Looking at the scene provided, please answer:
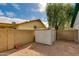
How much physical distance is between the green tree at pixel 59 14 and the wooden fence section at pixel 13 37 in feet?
3.49

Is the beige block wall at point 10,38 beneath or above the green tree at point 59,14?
beneath

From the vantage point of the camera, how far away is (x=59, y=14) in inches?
207

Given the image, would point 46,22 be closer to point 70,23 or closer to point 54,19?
point 54,19

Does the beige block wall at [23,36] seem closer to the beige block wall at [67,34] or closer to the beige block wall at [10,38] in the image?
the beige block wall at [10,38]

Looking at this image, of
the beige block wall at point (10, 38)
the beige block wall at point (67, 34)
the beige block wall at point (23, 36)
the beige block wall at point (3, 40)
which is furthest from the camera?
the beige block wall at point (67, 34)

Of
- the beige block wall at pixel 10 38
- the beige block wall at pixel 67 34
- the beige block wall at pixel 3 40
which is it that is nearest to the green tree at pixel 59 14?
the beige block wall at pixel 67 34

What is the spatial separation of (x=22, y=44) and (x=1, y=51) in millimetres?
922

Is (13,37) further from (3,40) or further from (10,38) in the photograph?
(3,40)

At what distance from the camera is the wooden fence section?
508cm

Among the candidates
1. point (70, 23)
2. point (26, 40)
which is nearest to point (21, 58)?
point (26, 40)

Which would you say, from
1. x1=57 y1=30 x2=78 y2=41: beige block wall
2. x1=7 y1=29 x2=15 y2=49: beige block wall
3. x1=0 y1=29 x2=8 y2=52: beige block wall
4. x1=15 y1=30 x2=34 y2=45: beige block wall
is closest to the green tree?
x1=57 y1=30 x2=78 y2=41: beige block wall

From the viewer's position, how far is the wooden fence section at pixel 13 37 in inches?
200

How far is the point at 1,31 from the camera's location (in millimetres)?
5016

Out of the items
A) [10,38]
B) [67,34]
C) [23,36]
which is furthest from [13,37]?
[67,34]
